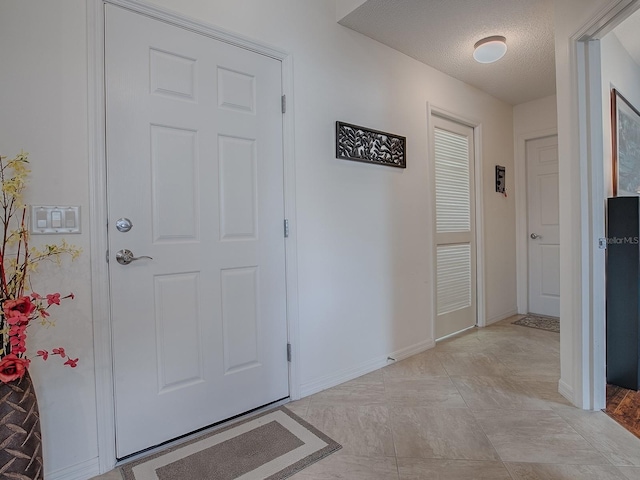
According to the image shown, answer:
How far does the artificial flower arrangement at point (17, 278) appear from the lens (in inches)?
38.8

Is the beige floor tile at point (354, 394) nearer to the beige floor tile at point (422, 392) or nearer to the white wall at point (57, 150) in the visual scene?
the beige floor tile at point (422, 392)

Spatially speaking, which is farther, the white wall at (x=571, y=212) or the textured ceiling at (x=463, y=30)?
the textured ceiling at (x=463, y=30)

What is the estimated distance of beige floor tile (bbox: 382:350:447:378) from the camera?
2.35 meters

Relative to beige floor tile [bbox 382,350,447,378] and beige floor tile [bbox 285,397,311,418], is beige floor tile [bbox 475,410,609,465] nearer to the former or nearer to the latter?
beige floor tile [bbox 382,350,447,378]

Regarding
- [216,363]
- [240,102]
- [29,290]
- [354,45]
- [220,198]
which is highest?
[354,45]

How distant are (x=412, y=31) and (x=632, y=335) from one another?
94.7 inches

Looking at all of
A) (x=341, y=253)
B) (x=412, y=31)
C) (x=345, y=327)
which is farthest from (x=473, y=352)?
(x=412, y=31)

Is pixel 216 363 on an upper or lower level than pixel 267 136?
lower

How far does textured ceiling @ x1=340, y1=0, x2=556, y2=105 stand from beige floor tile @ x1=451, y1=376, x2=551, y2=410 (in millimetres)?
2396

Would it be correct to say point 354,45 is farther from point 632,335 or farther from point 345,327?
point 632,335

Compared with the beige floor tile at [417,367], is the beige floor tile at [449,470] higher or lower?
lower

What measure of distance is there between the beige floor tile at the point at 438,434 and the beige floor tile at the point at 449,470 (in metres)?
0.04

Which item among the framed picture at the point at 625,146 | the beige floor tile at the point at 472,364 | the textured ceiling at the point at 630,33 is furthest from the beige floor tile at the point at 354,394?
the textured ceiling at the point at 630,33

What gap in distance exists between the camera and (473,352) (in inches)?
107
